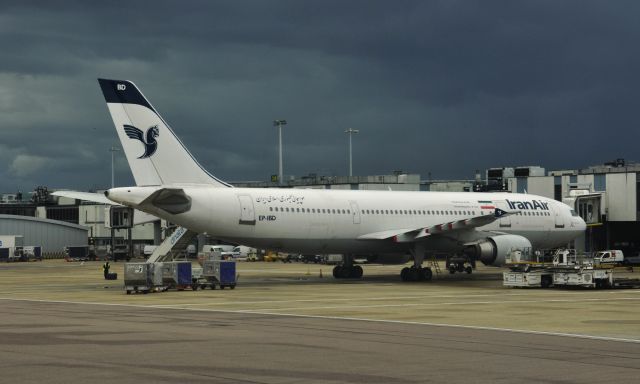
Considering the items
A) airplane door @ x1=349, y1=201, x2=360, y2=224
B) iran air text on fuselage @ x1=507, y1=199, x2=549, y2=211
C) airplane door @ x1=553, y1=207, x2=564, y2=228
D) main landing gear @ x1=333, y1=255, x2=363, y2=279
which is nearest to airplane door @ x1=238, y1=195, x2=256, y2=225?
airplane door @ x1=349, y1=201, x2=360, y2=224

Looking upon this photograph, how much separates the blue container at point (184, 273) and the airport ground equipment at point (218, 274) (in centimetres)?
106

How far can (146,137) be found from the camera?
43.9 metres

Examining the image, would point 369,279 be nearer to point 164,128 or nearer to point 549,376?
point 164,128

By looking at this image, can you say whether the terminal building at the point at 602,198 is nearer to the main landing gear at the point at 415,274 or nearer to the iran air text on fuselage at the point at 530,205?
the iran air text on fuselage at the point at 530,205

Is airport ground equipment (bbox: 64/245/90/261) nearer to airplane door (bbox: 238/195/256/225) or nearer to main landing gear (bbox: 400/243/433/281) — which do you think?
main landing gear (bbox: 400/243/433/281)

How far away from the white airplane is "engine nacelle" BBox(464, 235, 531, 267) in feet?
0.17

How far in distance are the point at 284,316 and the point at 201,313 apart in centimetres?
295

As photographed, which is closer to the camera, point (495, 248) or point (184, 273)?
point (184, 273)

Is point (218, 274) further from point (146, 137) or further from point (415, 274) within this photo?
point (415, 274)

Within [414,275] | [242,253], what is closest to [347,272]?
[414,275]

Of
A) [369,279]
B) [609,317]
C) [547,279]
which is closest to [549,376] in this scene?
[609,317]

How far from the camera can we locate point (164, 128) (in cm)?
4462

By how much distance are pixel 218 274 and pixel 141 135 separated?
749cm

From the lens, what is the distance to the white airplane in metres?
43.8
